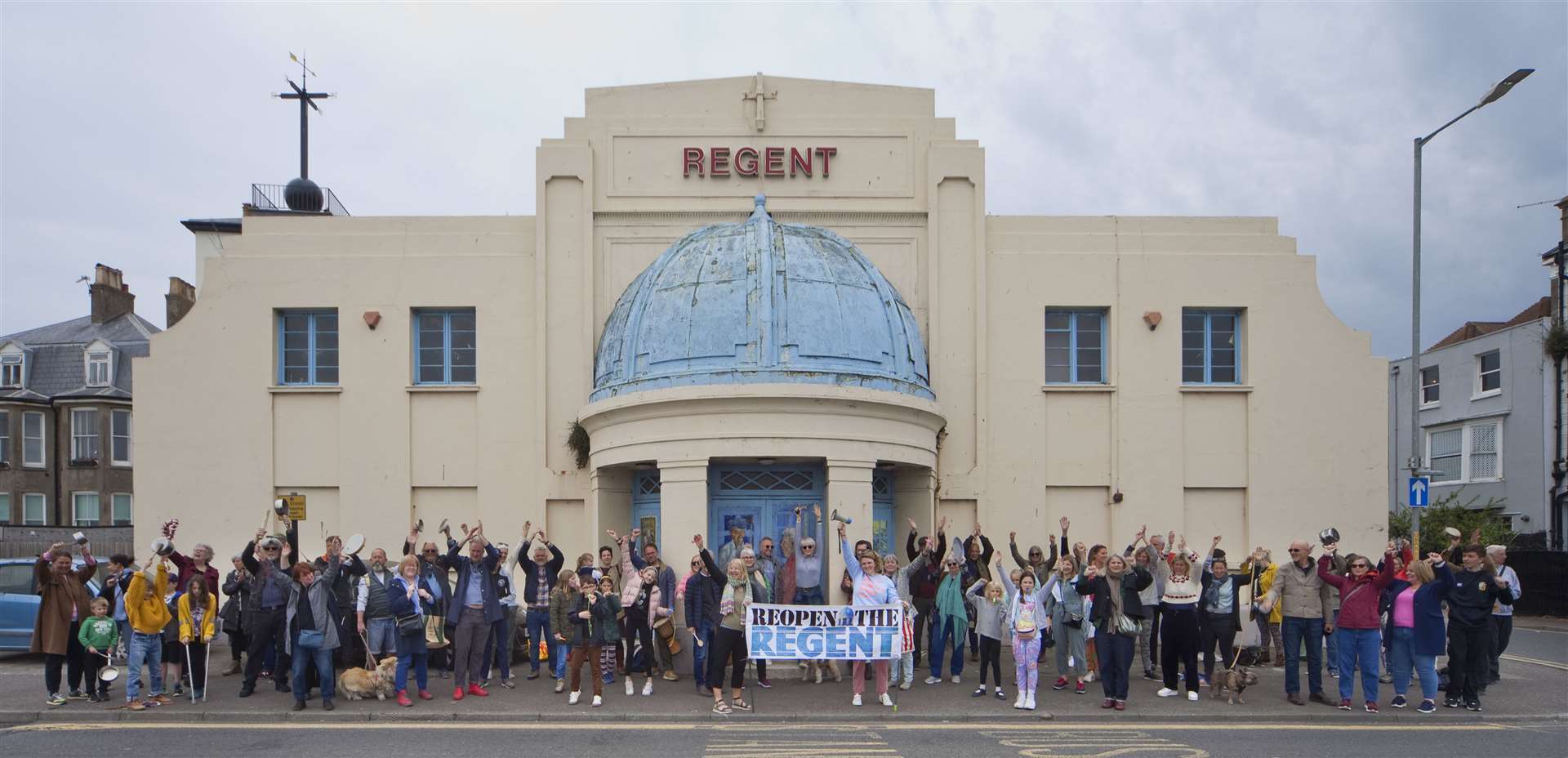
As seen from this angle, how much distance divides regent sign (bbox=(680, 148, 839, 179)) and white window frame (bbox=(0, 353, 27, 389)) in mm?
27599

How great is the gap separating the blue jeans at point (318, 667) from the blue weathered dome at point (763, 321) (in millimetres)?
5523

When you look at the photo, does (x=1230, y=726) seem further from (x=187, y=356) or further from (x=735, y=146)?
(x=187, y=356)

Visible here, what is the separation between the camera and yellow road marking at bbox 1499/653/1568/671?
57.3 ft

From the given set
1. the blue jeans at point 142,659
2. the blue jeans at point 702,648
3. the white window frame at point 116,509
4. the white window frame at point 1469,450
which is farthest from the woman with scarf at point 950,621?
the white window frame at point 116,509

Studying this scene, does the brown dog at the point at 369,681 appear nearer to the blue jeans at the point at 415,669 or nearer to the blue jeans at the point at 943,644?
the blue jeans at the point at 415,669

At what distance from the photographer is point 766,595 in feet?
47.2

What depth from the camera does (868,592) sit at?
1390 centimetres

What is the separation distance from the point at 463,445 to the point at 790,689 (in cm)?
788

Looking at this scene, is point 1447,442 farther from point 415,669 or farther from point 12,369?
point 12,369

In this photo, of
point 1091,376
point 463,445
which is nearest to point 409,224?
point 463,445

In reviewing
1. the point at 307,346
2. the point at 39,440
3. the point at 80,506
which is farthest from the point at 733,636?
the point at 39,440

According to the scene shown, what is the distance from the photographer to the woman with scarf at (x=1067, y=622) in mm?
14430

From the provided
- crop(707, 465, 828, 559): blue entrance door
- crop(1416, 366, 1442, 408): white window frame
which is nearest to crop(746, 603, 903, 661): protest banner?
crop(707, 465, 828, 559): blue entrance door

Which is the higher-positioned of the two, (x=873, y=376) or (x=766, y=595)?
(x=873, y=376)
